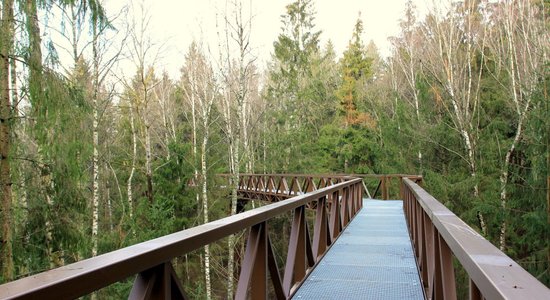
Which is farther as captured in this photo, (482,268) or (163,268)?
(163,268)

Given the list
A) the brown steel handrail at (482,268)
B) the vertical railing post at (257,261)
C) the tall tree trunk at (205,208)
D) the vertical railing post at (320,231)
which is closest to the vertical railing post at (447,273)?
the brown steel handrail at (482,268)

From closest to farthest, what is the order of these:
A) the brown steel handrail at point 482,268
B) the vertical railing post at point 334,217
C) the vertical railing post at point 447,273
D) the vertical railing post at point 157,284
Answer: the brown steel handrail at point 482,268 → the vertical railing post at point 157,284 → the vertical railing post at point 447,273 → the vertical railing post at point 334,217

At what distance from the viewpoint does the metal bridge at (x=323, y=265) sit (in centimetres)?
129

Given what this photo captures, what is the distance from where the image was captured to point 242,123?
49.4 feet

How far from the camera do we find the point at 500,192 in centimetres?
1538

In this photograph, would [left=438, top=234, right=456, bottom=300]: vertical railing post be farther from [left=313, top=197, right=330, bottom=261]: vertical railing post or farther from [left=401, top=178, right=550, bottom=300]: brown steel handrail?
[left=313, top=197, right=330, bottom=261]: vertical railing post

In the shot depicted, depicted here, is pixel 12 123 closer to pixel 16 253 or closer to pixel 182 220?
pixel 16 253

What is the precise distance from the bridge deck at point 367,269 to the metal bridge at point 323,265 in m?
0.01

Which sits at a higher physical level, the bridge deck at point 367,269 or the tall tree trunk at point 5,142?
the tall tree trunk at point 5,142

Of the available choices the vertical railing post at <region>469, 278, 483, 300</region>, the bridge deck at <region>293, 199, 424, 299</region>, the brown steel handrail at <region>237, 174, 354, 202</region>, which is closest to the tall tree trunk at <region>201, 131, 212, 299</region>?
the brown steel handrail at <region>237, 174, 354, 202</region>

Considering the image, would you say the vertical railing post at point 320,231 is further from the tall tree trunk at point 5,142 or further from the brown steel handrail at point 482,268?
the tall tree trunk at point 5,142

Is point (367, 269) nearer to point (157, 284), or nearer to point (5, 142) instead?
point (157, 284)

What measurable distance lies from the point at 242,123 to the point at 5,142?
902cm

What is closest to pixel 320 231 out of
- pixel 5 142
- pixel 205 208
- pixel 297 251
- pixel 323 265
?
pixel 323 265
